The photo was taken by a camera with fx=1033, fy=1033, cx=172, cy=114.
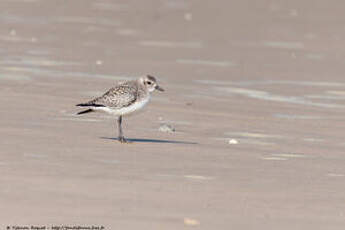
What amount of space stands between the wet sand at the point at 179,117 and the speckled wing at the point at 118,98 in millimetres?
446

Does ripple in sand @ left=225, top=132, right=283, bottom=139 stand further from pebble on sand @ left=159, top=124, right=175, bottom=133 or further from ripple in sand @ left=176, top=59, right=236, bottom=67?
ripple in sand @ left=176, top=59, right=236, bottom=67

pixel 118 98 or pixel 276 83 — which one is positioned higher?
pixel 276 83

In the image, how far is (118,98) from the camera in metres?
13.6

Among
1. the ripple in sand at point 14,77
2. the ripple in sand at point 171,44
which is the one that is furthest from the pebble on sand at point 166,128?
the ripple in sand at point 171,44

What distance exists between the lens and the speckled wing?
13.6 meters

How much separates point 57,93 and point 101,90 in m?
1.21

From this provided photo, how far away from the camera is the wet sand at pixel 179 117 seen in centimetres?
935

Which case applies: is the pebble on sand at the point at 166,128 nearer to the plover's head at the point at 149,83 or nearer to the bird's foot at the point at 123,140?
the plover's head at the point at 149,83

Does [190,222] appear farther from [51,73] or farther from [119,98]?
[51,73]

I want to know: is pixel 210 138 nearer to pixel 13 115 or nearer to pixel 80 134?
pixel 80 134

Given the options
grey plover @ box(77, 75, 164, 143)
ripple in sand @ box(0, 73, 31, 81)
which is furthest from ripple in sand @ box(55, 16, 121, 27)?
grey plover @ box(77, 75, 164, 143)


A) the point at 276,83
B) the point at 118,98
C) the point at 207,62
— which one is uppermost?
the point at 207,62

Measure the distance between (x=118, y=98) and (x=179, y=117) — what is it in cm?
238

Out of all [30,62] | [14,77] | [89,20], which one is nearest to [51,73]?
[14,77]
